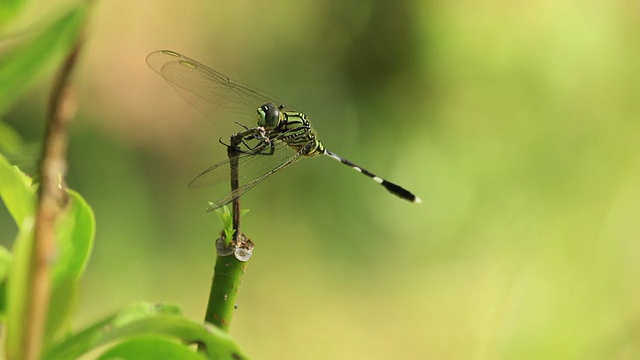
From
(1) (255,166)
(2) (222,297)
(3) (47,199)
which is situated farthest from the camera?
(1) (255,166)

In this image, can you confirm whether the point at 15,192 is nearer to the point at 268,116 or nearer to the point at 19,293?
the point at 19,293

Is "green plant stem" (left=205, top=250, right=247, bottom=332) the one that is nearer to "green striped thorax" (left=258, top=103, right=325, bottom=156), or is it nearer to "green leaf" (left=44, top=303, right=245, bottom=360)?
"green leaf" (left=44, top=303, right=245, bottom=360)

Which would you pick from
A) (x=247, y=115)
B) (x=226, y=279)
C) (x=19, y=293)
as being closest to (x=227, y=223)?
(x=226, y=279)

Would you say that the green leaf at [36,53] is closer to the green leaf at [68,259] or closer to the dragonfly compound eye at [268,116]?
the green leaf at [68,259]

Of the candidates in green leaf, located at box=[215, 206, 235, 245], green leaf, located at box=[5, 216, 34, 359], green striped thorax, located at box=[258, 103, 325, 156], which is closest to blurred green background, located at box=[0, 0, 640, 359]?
green striped thorax, located at box=[258, 103, 325, 156]

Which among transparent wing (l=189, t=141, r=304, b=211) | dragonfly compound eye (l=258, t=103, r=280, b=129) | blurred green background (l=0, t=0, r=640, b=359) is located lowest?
transparent wing (l=189, t=141, r=304, b=211)

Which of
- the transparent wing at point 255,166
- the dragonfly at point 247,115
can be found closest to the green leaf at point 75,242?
the transparent wing at point 255,166

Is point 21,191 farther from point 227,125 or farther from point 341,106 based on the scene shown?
point 341,106
